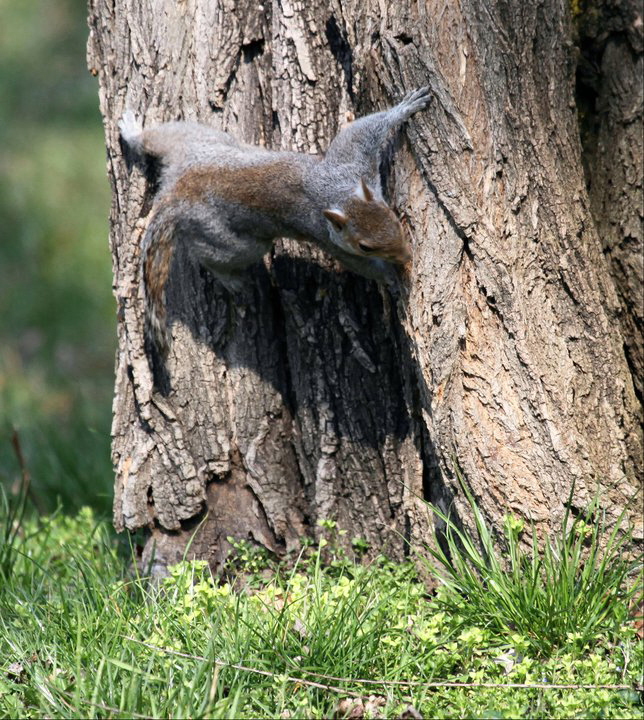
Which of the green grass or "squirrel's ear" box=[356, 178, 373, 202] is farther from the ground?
"squirrel's ear" box=[356, 178, 373, 202]

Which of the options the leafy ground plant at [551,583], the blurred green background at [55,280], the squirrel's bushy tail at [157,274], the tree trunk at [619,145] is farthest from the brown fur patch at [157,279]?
the tree trunk at [619,145]

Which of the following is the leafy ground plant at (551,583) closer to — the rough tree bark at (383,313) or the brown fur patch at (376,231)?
the rough tree bark at (383,313)

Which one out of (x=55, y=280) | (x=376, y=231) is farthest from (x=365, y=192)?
(x=55, y=280)

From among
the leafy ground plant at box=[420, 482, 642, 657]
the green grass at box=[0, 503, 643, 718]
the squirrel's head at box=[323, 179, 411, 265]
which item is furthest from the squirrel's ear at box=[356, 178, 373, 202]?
the green grass at box=[0, 503, 643, 718]

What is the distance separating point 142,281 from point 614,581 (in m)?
1.85

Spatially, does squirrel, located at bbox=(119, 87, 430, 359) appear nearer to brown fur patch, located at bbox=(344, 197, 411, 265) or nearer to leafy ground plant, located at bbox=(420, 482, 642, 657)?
brown fur patch, located at bbox=(344, 197, 411, 265)

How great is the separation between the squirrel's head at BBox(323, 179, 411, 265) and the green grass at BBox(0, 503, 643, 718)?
1.06m

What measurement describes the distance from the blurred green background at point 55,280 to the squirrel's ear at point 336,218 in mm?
1516

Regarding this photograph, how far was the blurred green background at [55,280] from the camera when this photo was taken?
4207 millimetres

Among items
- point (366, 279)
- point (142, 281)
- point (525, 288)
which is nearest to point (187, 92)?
point (142, 281)

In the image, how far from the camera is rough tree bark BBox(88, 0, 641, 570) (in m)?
2.64

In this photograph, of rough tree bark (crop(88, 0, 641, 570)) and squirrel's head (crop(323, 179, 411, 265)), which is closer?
rough tree bark (crop(88, 0, 641, 570))

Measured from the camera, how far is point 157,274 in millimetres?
3098

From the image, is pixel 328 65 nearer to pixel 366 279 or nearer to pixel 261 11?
pixel 261 11
